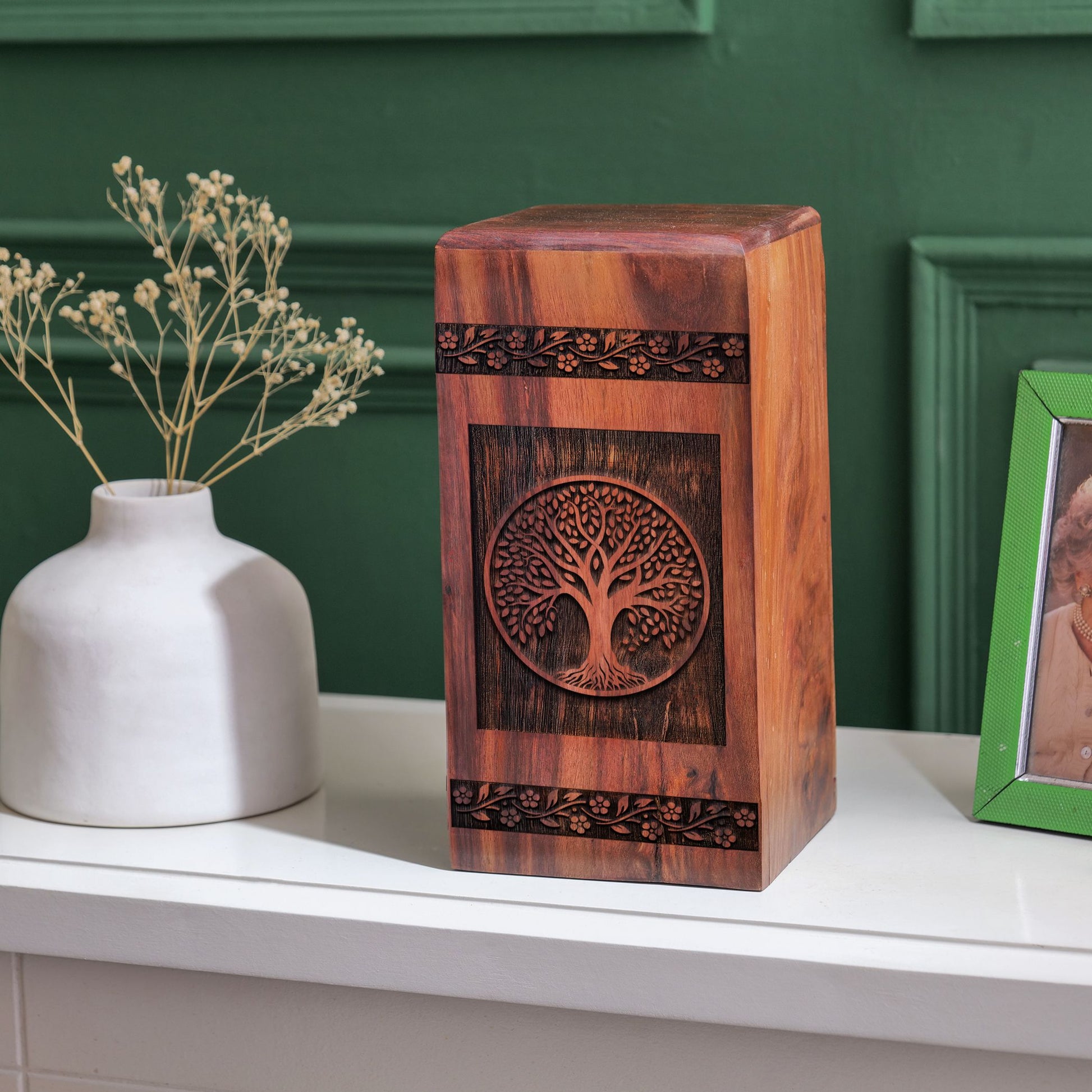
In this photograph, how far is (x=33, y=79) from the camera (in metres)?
1.22

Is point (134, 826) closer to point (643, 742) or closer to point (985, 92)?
point (643, 742)

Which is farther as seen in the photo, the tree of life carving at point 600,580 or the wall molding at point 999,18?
the wall molding at point 999,18

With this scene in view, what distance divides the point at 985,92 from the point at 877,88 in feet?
0.25

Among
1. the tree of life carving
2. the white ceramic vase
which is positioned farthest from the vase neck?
the tree of life carving

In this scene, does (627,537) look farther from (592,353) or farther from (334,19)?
(334,19)

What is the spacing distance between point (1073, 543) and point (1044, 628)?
57 millimetres

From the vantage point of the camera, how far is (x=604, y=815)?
0.87 m

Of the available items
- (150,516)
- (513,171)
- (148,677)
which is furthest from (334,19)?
(148,677)

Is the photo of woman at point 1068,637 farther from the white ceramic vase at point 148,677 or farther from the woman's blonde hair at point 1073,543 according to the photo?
the white ceramic vase at point 148,677

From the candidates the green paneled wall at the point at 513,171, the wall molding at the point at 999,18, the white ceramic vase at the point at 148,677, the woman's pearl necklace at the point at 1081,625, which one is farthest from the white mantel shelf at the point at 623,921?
the wall molding at the point at 999,18

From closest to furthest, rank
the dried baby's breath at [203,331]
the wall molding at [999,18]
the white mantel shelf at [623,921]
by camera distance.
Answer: the white mantel shelf at [623,921]
the wall molding at [999,18]
the dried baby's breath at [203,331]

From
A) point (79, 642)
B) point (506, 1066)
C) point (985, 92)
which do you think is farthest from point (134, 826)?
point (985, 92)

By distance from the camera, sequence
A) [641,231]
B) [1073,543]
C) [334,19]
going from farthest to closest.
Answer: [334,19] → [1073,543] → [641,231]

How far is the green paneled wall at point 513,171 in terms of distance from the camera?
42.6 inches
